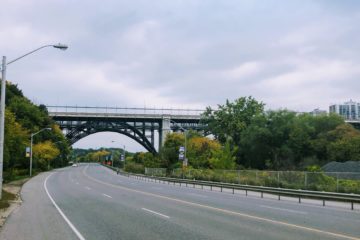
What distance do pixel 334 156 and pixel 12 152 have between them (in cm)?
5000

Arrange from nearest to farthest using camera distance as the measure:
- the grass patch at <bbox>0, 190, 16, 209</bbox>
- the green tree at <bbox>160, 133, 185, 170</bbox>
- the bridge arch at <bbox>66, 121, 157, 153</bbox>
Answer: the grass patch at <bbox>0, 190, 16, 209</bbox>, the green tree at <bbox>160, 133, 185, 170</bbox>, the bridge arch at <bbox>66, 121, 157, 153</bbox>

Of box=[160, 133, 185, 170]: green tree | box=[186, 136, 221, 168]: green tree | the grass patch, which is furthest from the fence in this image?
box=[160, 133, 185, 170]: green tree

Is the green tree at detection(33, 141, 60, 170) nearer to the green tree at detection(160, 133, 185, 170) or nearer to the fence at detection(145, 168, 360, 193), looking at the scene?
the green tree at detection(160, 133, 185, 170)

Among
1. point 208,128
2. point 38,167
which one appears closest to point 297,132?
point 208,128

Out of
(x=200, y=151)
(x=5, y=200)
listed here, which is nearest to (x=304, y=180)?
(x=5, y=200)

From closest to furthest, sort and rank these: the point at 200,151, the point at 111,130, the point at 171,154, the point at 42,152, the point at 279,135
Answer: the point at 200,151
the point at 171,154
the point at 279,135
the point at 42,152
the point at 111,130

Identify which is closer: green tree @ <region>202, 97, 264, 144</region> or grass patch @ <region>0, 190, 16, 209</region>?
grass patch @ <region>0, 190, 16, 209</region>

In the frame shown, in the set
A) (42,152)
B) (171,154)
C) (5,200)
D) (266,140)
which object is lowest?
(5,200)

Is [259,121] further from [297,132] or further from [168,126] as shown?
[168,126]

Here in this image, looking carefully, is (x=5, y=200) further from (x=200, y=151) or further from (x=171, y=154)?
(x=200, y=151)

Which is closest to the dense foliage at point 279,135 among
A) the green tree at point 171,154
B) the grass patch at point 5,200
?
the green tree at point 171,154

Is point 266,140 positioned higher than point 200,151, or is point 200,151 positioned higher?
point 266,140

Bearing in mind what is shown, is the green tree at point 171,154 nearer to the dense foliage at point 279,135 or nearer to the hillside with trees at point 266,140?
the hillside with trees at point 266,140

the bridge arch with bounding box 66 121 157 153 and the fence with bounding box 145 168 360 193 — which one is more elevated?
the bridge arch with bounding box 66 121 157 153
